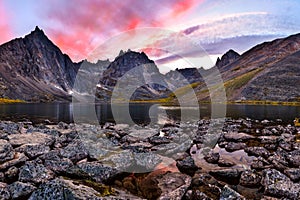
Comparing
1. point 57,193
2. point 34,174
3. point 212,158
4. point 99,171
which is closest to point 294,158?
point 212,158

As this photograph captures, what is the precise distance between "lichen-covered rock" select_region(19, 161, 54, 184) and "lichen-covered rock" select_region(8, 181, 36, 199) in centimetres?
112

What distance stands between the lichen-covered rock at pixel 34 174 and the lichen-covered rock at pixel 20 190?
1122 mm

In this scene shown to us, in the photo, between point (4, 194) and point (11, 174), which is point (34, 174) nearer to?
point (11, 174)

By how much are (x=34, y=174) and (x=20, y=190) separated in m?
1.89

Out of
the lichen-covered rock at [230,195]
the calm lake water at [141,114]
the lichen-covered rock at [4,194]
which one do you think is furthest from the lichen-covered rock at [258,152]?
the calm lake water at [141,114]

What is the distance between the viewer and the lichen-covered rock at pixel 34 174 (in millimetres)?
14211

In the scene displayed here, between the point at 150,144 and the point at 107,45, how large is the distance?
39.6 feet

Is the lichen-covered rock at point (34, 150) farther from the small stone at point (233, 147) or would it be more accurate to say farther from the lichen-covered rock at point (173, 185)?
the small stone at point (233, 147)

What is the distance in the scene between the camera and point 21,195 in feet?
41.1

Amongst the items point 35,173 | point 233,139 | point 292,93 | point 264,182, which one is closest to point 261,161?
point 264,182

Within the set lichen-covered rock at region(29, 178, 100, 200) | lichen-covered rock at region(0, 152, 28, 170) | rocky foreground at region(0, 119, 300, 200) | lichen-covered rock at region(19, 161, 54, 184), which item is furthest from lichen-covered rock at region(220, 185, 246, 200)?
lichen-covered rock at region(0, 152, 28, 170)

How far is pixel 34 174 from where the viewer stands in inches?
571

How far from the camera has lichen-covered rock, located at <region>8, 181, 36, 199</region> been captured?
12.4 meters

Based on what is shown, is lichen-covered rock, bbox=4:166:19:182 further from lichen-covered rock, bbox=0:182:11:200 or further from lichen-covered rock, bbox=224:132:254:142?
lichen-covered rock, bbox=224:132:254:142
